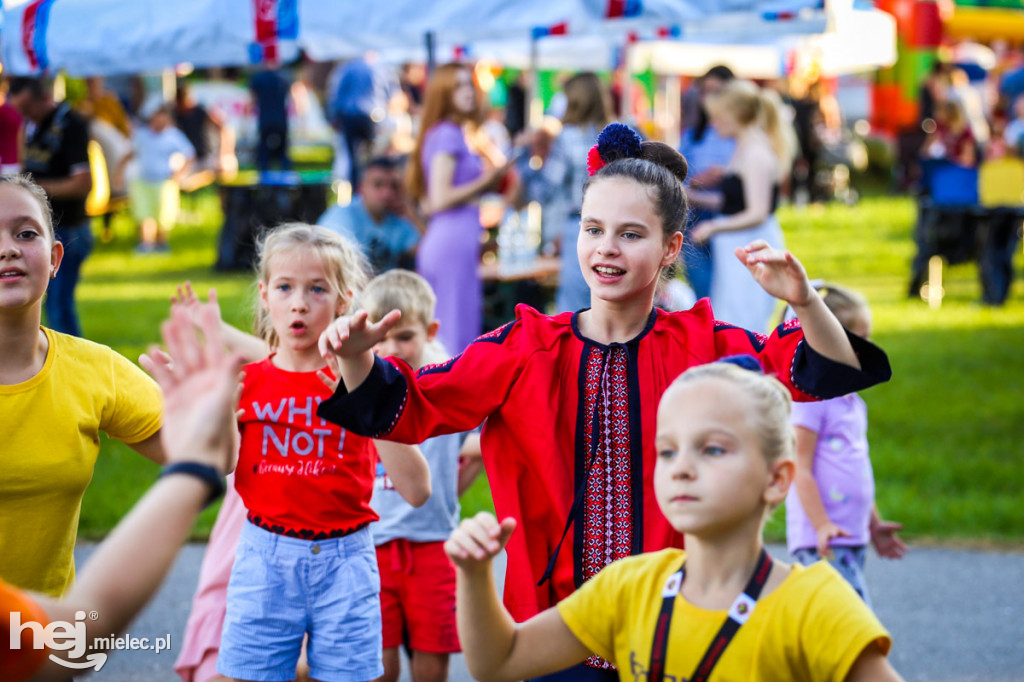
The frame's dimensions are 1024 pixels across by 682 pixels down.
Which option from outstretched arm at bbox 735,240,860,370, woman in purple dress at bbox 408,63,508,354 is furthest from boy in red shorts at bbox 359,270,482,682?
woman in purple dress at bbox 408,63,508,354

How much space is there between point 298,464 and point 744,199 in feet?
16.5

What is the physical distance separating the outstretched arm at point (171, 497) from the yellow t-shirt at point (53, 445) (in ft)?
2.92

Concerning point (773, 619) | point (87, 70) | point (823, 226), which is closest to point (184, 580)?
point (773, 619)

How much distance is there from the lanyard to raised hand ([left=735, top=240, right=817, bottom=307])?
577mm

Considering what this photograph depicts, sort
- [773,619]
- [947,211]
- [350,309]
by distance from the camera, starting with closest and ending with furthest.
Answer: [773,619] < [350,309] < [947,211]

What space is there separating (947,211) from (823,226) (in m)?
5.49

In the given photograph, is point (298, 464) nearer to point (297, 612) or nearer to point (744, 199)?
point (297, 612)

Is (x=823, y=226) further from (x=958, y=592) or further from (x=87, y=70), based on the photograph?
(x=958, y=592)

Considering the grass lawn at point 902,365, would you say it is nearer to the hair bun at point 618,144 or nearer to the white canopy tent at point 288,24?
the hair bun at point 618,144

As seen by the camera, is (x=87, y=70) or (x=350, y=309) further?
(x=87, y=70)

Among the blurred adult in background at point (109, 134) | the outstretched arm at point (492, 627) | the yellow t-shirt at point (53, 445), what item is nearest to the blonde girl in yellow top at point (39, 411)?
the yellow t-shirt at point (53, 445)

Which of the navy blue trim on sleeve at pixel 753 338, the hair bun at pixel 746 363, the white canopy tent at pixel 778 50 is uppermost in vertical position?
the white canopy tent at pixel 778 50

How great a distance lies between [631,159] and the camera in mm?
2637

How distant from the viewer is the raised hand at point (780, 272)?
230 centimetres
